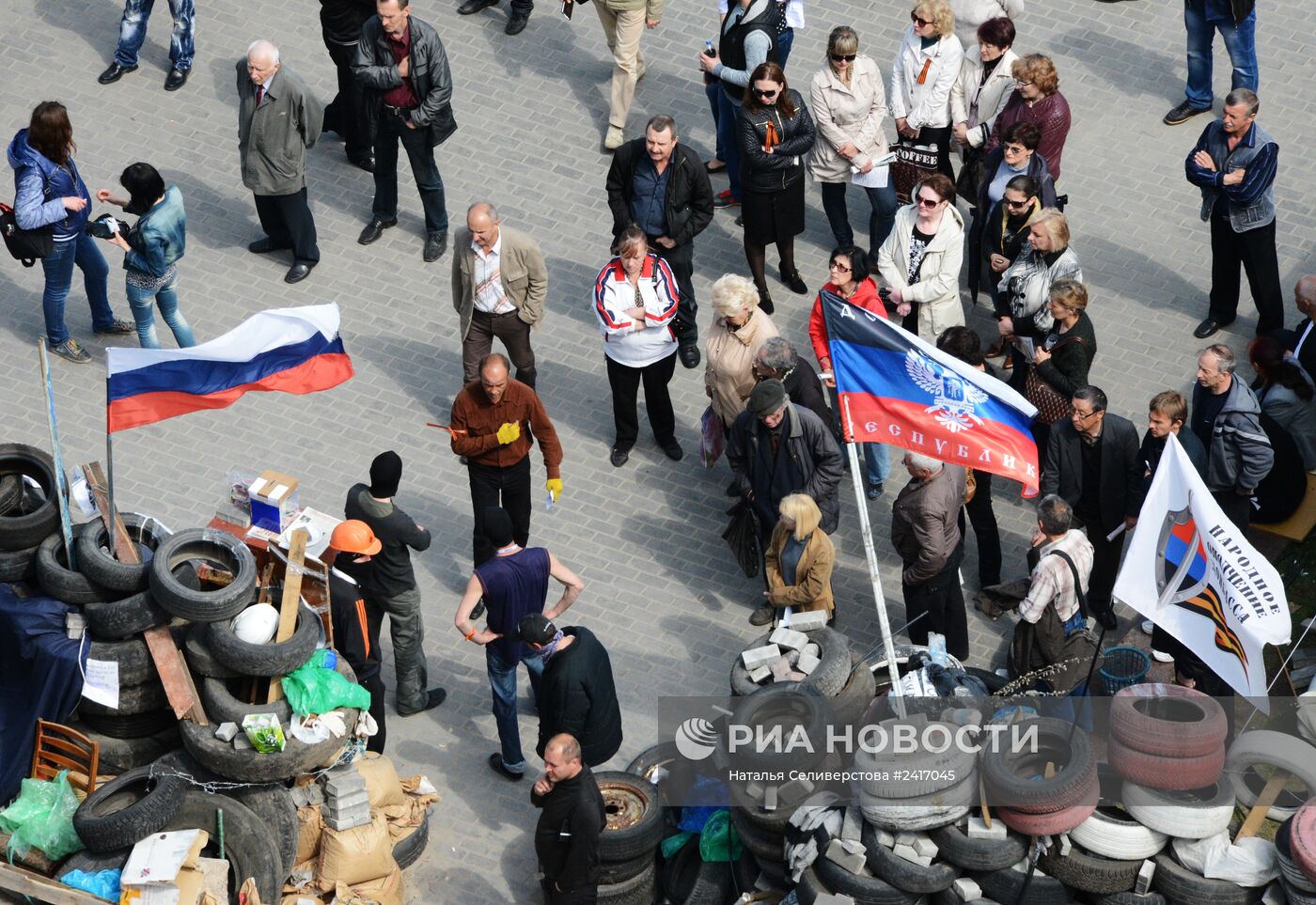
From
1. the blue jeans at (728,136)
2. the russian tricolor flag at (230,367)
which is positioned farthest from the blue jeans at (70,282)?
the blue jeans at (728,136)

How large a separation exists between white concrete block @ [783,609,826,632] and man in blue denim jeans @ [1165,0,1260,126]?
689 cm

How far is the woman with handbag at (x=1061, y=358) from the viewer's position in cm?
1464

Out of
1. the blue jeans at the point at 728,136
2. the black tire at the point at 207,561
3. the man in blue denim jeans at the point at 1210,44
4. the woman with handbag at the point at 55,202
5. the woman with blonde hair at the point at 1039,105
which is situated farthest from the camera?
the man in blue denim jeans at the point at 1210,44

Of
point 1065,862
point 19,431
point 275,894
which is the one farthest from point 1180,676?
point 19,431

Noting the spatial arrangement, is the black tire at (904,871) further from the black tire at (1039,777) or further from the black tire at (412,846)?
the black tire at (412,846)

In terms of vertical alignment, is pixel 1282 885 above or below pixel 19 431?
above

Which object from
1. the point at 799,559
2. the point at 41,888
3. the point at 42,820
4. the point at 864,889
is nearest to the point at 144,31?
the point at 799,559

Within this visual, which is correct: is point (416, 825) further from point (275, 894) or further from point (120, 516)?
point (120, 516)

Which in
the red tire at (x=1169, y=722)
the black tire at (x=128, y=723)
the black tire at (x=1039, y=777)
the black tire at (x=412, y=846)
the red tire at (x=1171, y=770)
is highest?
the red tire at (x=1169, y=722)

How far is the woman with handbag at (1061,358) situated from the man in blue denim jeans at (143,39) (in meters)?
8.21

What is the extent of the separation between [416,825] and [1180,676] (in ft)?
16.1

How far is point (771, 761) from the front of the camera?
1270 cm

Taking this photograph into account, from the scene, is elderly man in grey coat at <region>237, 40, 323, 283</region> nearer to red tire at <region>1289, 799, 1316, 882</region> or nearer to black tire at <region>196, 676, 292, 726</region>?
black tire at <region>196, 676, 292, 726</region>

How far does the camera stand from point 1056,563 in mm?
13461
